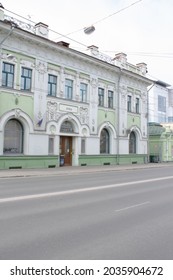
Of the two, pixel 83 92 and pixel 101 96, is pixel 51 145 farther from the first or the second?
pixel 101 96

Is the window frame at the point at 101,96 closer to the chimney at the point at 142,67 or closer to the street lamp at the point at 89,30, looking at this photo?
the chimney at the point at 142,67

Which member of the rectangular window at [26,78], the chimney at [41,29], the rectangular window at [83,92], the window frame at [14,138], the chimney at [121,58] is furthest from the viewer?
the chimney at [121,58]

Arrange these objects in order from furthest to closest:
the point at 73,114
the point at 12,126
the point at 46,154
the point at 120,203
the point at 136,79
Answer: the point at 136,79 < the point at 73,114 < the point at 46,154 < the point at 12,126 < the point at 120,203

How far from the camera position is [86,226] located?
242 inches

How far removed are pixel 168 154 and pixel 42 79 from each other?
21.8 m

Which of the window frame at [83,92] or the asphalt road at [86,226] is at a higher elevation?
the window frame at [83,92]

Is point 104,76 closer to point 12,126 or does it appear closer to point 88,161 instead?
point 88,161

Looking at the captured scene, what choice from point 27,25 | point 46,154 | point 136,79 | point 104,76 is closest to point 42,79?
point 27,25

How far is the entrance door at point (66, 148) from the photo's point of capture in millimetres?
25797

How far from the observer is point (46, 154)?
23578mm

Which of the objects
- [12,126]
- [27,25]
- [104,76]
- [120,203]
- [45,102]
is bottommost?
[120,203]

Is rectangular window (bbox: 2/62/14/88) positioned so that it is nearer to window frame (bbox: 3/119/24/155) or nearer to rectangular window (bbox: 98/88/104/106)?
window frame (bbox: 3/119/24/155)

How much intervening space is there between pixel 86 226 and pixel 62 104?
19483 mm

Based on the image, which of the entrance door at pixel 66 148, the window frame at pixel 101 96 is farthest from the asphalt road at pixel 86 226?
the window frame at pixel 101 96
